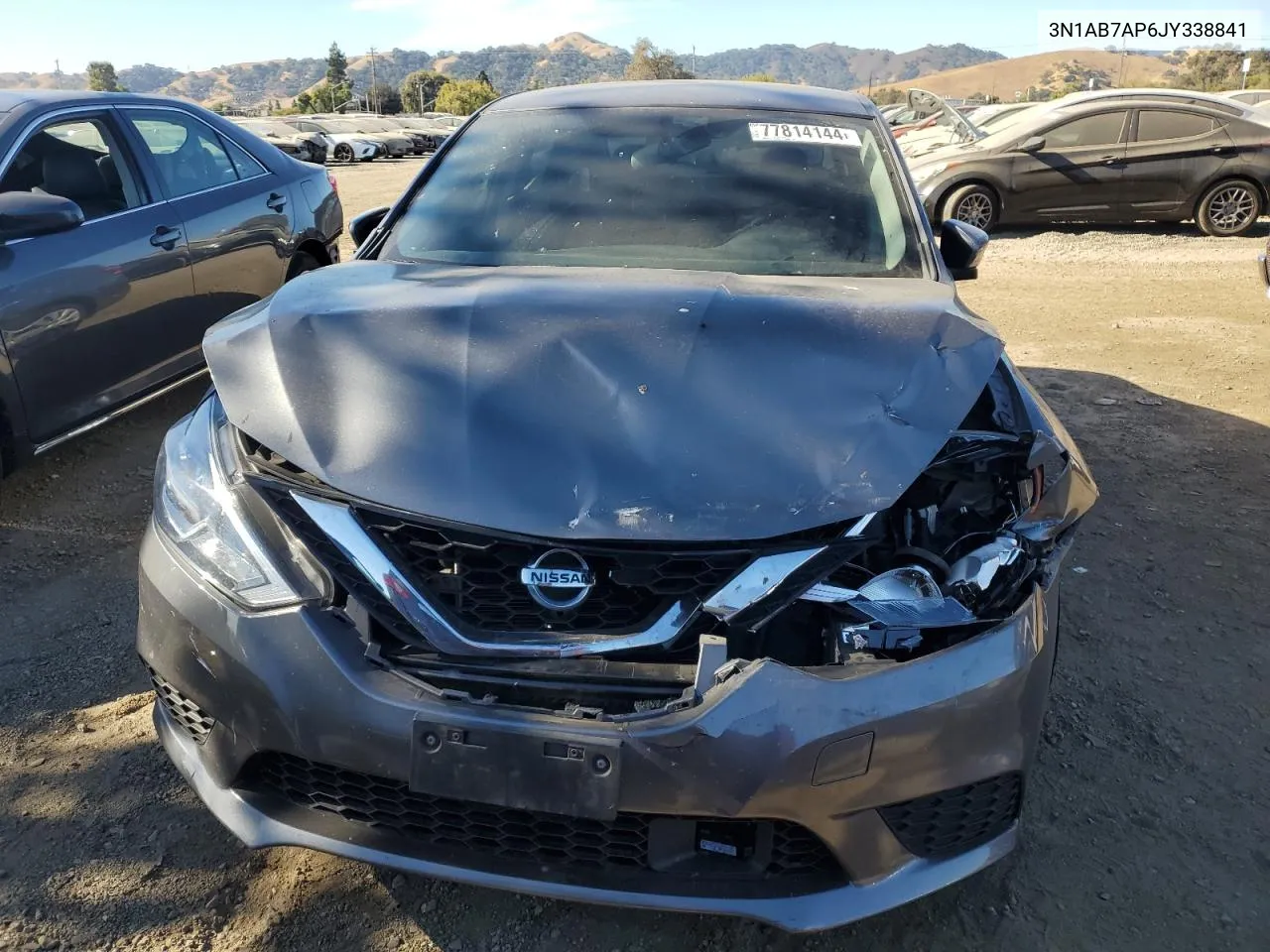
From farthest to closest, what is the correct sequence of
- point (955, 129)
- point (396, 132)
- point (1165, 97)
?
1. point (396, 132)
2. point (955, 129)
3. point (1165, 97)

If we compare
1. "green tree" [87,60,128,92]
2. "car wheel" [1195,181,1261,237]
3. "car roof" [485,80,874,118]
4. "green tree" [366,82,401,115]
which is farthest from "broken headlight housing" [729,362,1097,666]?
"green tree" [87,60,128,92]

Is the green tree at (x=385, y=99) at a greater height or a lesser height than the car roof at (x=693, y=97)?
greater

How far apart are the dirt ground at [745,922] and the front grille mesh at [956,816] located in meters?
0.35

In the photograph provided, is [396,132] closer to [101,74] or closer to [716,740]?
[716,740]

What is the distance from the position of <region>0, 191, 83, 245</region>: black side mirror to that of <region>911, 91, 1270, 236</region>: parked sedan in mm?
8719

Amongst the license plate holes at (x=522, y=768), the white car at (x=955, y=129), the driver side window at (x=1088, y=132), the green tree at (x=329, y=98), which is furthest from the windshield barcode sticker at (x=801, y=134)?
the green tree at (x=329, y=98)

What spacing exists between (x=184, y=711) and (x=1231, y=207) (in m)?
11.9

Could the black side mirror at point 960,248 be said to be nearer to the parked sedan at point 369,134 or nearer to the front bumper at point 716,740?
the front bumper at point 716,740

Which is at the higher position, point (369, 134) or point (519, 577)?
point (369, 134)

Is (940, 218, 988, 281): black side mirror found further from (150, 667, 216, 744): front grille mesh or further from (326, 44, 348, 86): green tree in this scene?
→ (326, 44, 348, 86): green tree

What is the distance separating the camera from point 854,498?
1.76 m

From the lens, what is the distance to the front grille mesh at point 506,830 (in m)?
1.73

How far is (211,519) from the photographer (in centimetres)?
193

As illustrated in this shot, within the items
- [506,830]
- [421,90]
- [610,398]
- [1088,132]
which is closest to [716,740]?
[506,830]
